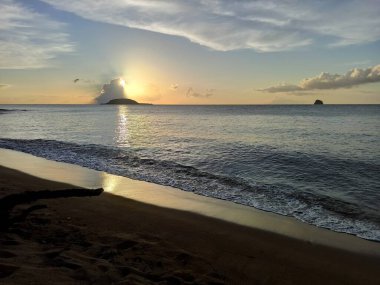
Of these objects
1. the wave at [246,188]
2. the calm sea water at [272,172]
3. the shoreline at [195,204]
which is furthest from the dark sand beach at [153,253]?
the calm sea water at [272,172]

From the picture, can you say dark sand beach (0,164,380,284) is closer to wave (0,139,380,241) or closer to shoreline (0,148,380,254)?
shoreline (0,148,380,254)

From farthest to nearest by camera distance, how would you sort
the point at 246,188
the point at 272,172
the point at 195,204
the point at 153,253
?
the point at 272,172 → the point at 246,188 → the point at 195,204 → the point at 153,253

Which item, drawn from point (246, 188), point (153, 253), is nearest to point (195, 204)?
point (246, 188)

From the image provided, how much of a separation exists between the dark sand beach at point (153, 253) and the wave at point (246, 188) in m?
2.30

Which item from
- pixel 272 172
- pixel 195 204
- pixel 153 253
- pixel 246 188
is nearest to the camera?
pixel 153 253

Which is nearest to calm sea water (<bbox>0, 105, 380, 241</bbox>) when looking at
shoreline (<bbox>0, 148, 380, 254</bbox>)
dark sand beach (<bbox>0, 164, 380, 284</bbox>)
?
shoreline (<bbox>0, 148, 380, 254</bbox>)

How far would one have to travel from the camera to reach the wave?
33.6 feet

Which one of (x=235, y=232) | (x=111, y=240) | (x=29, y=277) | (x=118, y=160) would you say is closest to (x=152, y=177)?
(x=118, y=160)

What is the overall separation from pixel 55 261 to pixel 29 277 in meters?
0.82

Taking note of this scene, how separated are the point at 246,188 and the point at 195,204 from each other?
320cm

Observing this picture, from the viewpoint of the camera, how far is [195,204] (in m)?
11.3

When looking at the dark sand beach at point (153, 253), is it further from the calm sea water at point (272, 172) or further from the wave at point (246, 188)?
the calm sea water at point (272, 172)

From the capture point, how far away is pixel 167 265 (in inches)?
241

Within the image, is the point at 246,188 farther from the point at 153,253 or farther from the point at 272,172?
the point at 153,253
